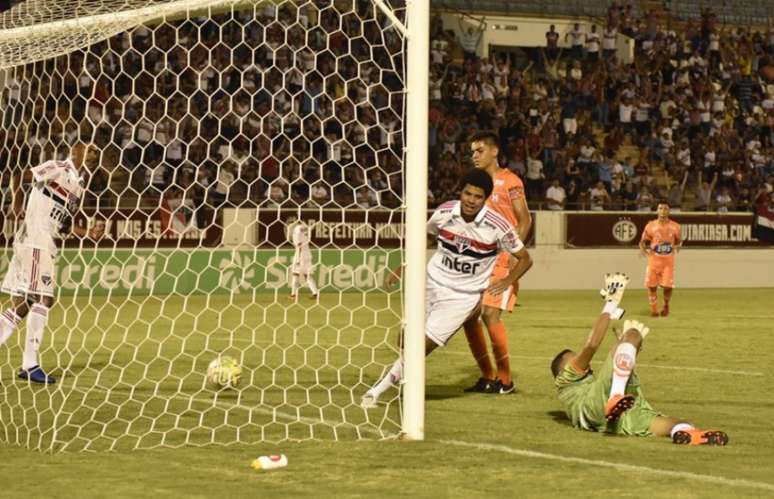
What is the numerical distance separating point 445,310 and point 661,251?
554 inches

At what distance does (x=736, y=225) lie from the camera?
32.1 meters

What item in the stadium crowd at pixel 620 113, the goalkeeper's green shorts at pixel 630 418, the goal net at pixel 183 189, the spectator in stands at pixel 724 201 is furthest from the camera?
the spectator in stands at pixel 724 201

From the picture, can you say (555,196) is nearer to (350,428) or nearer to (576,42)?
(576,42)

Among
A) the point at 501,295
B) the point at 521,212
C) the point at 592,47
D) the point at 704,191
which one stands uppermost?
the point at 592,47

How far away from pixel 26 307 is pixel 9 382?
642mm

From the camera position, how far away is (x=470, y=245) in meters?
9.91

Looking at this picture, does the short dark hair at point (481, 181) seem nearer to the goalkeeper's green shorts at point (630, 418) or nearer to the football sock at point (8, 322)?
the goalkeeper's green shorts at point (630, 418)

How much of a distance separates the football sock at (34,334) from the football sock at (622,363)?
493 cm

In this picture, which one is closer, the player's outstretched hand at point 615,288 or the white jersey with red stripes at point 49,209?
the player's outstretched hand at point 615,288

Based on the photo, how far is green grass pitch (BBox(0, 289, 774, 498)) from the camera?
6.68 m

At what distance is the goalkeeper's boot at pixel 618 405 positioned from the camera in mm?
8239

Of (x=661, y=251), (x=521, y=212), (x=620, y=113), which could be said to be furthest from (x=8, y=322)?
(x=620, y=113)

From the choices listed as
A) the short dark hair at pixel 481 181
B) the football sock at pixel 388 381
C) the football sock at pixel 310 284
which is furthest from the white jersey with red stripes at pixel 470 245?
the football sock at pixel 310 284

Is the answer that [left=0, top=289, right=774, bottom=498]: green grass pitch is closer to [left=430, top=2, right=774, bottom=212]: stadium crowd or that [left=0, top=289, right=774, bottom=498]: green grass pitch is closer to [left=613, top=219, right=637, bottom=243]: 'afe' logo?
[left=613, top=219, right=637, bottom=243]: 'afe' logo
